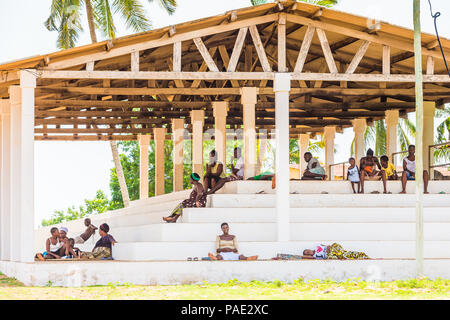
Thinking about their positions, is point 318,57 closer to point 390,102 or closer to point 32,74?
Result: point 390,102

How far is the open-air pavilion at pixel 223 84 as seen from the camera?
1463 centimetres

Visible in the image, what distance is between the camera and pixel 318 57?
64.8ft

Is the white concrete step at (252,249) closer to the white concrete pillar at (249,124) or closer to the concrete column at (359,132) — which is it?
the white concrete pillar at (249,124)

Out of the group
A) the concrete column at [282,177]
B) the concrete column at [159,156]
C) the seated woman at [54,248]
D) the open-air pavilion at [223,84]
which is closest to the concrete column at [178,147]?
the open-air pavilion at [223,84]

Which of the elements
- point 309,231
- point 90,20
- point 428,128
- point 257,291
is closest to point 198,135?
point 428,128

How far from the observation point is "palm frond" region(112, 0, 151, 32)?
27.9m

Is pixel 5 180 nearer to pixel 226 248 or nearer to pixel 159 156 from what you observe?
pixel 226 248

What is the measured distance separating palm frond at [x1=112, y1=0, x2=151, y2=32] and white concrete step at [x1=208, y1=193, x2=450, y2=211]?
1325cm

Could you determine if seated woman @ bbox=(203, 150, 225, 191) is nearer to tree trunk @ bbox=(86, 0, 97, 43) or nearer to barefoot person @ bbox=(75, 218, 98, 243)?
barefoot person @ bbox=(75, 218, 98, 243)

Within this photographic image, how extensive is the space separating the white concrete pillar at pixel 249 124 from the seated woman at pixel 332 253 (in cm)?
370

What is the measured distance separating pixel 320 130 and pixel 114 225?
9.89 meters

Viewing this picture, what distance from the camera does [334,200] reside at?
1661 centimetres

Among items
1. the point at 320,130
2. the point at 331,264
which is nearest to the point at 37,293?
the point at 331,264

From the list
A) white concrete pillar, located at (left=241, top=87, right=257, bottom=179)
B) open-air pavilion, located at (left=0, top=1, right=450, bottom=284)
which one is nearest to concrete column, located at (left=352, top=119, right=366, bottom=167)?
open-air pavilion, located at (left=0, top=1, right=450, bottom=284)
